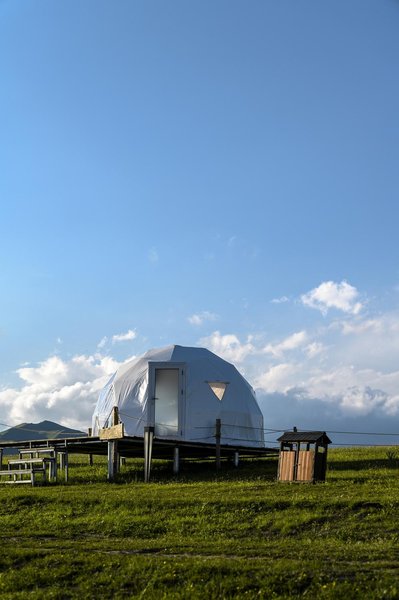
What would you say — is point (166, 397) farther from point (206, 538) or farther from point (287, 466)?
point (206, 538)

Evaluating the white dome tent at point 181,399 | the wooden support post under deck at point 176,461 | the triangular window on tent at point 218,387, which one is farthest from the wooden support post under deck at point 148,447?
the triangular window on tent at point 218,387

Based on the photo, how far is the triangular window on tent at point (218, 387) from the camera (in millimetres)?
30094

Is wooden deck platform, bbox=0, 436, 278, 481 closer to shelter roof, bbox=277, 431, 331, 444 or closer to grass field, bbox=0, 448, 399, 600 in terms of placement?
grass field, bbox=0, 448, 399, 600

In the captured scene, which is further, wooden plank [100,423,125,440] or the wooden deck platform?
the wooden deck platform

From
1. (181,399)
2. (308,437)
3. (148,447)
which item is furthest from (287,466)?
(181,399)

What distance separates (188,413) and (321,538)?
14.8 metres

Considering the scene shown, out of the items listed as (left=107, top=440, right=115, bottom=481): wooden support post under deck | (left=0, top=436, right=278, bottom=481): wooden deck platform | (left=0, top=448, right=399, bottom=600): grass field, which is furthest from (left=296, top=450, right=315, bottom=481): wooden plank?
(left=107, top=440, right=115, bottom=481): wooden support post under deck

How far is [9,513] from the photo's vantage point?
1909 cm

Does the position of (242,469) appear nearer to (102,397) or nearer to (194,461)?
(194,461)

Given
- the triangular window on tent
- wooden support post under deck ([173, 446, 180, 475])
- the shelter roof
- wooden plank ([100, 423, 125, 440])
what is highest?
the triangular window on tent

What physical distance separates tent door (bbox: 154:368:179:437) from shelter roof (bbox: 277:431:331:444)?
7.31m

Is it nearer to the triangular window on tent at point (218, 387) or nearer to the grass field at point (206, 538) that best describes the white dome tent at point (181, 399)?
the triangular window on tent at point (218, 387)

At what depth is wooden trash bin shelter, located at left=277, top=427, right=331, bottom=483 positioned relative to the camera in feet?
70.5

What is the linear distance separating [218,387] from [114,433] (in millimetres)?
6339
